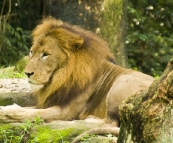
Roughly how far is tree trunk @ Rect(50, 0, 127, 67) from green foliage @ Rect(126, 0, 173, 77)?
3.10m

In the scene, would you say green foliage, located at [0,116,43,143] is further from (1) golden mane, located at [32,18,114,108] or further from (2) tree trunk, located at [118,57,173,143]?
(2) tree trunk, located at [118,57,173,143]

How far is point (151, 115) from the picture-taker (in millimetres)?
3980

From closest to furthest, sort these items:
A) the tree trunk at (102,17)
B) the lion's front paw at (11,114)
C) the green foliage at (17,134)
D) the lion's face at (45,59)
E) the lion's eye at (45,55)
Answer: the green foliage at (17,134) < the lion's front paw at (11,114) < the lion's face at (45,59) < the lion's eye at (45,55) < the tree trunk at (102,17)

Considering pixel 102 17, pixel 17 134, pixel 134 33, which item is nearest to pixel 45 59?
pixel 17 134

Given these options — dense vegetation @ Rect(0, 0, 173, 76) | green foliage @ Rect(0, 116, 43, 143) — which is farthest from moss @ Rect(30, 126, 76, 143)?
dense vegetation @ Rect(0, 0, 173, 76)

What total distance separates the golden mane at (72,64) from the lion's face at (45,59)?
0.05m

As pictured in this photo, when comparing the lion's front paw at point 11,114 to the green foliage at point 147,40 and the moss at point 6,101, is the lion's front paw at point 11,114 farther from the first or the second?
Result: the green foliage at point 147,40

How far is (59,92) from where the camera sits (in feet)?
22.0

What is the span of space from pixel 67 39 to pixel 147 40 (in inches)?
270

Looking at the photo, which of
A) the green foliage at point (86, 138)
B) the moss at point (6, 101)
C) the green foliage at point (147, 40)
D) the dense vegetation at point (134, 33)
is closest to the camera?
the green foliage at point (86, 138)

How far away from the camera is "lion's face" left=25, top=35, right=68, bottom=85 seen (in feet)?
21.8

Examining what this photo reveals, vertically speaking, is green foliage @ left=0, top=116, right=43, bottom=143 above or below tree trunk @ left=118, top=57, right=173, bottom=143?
below

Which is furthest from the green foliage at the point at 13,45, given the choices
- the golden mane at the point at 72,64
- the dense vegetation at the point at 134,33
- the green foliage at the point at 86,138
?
the green foliage at the point at 86,138

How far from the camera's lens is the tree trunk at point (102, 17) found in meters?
9.95
